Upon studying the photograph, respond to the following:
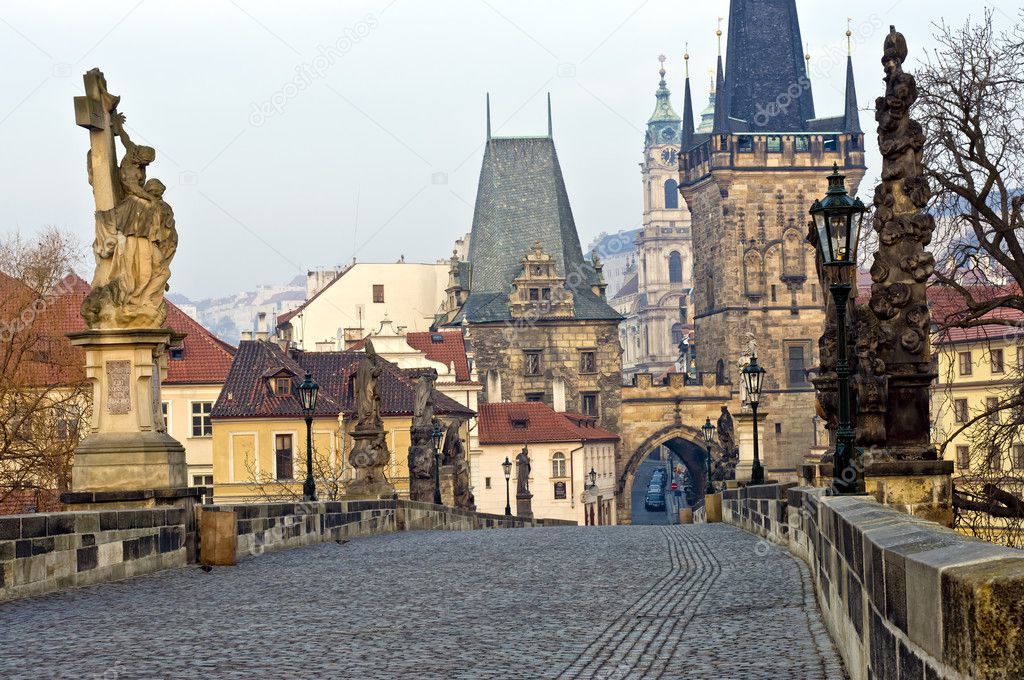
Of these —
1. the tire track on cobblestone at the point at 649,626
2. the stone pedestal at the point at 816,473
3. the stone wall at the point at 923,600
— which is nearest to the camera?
the stone wall at the point at 923,600

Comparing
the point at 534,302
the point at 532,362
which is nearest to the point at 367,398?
the point at 532,362

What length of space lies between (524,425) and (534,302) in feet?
38.7

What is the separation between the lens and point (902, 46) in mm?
16156

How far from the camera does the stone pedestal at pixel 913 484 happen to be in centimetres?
1378

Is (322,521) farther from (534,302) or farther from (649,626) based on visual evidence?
(534,302)

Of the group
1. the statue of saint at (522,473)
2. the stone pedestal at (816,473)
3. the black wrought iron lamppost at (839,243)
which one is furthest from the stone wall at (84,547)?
the statue of saint at (522,473)

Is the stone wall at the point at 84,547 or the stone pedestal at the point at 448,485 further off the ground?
the stone wall at the point at 84,547

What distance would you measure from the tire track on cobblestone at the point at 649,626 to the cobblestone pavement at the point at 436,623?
0.01 meters

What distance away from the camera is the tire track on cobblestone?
8.01m

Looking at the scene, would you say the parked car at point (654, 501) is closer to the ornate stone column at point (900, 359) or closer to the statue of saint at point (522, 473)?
the statue of saint at point (522, 473)

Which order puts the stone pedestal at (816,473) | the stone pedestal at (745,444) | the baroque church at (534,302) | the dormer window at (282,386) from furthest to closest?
the baroque church at (534,302)
the dormer window at (282,386)
the stone pedestal at (745,444)
the stone pedestal at (816,473)

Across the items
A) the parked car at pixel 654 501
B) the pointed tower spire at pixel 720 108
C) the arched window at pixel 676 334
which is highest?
the pointed tower spire at pixel 720 108

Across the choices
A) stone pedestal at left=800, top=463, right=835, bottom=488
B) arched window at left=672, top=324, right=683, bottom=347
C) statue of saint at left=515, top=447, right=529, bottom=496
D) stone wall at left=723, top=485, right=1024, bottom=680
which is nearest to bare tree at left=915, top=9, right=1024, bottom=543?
stone pedestal at left=800, top=463, right=835, bottom=488

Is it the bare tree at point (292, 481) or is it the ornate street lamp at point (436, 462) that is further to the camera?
the bare tree at point (292, 481)
